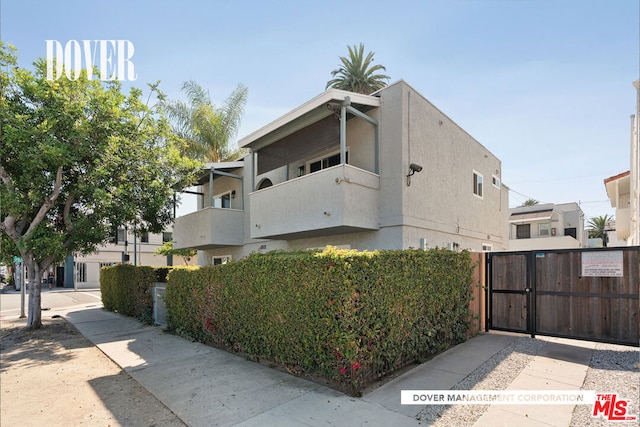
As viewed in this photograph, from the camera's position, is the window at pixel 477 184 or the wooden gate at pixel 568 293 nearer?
the wooden gate at pixel 568 293

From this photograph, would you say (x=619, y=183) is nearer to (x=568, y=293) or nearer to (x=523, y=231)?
(x=568, y=293)

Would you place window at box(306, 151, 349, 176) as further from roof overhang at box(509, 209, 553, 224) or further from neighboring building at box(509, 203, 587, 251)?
roof overhang at box(509, 209, 553, 224)

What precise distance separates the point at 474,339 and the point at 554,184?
112 feet

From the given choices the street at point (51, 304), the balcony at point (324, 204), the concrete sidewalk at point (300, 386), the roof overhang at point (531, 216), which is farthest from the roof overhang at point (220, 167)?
the roof overhang at point (531, 216)

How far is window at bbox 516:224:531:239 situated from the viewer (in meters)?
30.5

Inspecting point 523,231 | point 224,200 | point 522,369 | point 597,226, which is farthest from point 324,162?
point 597,226

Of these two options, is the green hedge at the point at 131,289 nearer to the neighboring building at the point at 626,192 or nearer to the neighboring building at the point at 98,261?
the neighboring building at the point at 98,261

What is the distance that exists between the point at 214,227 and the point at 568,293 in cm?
1192

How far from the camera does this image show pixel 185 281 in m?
8.93

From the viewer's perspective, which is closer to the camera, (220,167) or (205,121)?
(220,167)

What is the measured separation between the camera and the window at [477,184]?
1392 cm

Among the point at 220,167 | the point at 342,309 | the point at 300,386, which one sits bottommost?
the point at 300,386

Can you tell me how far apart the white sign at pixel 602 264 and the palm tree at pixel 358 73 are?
20.2 meters

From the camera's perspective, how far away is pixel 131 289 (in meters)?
13.3
